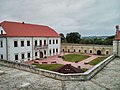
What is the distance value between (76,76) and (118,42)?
60.4 ft

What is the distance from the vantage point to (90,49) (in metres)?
40.0

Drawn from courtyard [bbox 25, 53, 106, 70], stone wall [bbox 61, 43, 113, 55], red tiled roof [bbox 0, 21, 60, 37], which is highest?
red tiled roof [bbox 0, 21, 60, 37]

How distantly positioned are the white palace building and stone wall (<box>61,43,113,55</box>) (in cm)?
1065

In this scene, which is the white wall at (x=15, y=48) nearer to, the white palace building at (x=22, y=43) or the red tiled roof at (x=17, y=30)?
the white palace building at (x=22, y=43)

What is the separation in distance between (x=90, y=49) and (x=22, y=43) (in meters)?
21.8

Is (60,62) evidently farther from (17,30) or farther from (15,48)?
(17,30)

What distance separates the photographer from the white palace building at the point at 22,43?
23641 millimetres

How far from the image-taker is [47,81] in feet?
31.7

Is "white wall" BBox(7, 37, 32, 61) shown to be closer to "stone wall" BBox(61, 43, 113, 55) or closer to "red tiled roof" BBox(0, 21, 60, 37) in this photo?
"red tiled roof" BBox(0, 21, 60, 37)

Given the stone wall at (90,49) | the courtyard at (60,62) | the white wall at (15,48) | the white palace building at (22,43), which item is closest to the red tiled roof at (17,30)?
the white palace building at (22,43)

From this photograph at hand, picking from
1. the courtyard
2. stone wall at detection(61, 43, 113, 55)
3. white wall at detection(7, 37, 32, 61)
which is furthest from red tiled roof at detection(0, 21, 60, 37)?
stone wall at detection(61, 43, 113, 55)

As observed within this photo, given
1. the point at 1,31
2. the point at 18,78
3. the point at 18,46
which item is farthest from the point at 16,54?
the point at 18,78

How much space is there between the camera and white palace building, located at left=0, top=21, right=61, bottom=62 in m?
23.6

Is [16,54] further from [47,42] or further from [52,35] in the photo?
[52,35]
